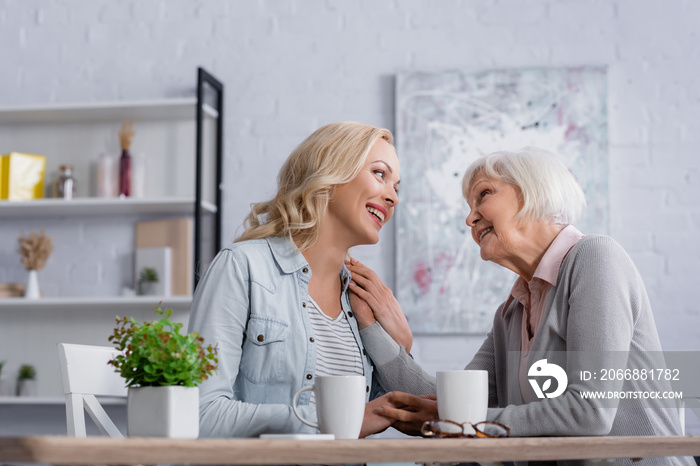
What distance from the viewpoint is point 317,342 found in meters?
1.58

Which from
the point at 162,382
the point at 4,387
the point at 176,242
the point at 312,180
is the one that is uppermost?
the point at 312,180

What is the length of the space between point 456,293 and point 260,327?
1.68m

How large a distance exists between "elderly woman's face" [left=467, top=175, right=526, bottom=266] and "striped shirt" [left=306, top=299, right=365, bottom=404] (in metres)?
0.36

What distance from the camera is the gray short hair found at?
1.58 m

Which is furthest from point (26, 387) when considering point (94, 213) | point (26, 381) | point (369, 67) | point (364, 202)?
point (364, 202)

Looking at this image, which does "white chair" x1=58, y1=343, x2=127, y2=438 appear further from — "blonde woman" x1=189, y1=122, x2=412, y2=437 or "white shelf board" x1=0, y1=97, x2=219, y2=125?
"white shelf board" x1=0, y1=97, x2=219, y2=125

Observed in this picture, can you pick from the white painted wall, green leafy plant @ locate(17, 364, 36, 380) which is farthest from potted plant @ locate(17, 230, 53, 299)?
green leafy plant @ locate(17, 364, 36, 380)

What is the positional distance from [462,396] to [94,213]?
256cm

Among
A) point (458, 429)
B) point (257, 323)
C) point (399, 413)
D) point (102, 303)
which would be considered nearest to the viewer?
point (458, 429)

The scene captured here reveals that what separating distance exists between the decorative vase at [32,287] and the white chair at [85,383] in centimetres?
177

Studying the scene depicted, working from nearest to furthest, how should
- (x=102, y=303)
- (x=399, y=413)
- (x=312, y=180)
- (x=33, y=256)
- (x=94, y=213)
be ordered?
1. (x=399, y=413)
2. (x=312, y=180)
3. (x=102, y=303)
4. (x=33, y=256)
5. (x=94, y=213)

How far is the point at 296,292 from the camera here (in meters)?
1.60

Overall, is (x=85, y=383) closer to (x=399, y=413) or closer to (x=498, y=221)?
(x=399, y=413)

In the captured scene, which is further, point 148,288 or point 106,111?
point 106,111
